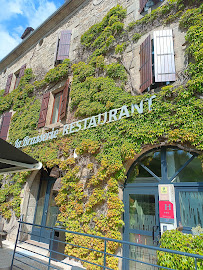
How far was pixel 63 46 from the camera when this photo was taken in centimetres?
831

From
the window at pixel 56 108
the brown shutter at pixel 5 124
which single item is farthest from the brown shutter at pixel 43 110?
the brown shutter at pixel 5 124

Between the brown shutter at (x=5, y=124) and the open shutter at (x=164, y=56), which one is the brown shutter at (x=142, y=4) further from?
the brown shutter at (x=5, y=124)

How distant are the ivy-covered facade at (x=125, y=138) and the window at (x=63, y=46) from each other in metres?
0.94

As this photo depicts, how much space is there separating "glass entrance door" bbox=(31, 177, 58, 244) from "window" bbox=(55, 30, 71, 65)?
5168mm

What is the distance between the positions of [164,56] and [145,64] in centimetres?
53

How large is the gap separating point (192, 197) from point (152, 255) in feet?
4.79

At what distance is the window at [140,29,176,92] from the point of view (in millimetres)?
4723

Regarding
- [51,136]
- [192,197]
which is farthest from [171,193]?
[51,136]

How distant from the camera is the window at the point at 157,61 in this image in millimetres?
4723

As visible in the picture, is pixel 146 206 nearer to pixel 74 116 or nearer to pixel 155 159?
pixel 155 159

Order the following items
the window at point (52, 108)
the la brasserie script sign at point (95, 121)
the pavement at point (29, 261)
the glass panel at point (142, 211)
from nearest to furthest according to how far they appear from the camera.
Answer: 1. the pavement at point (29, 261)
2. the glass panel at point (142, 211)
3. the la brasserie script sign at point (95, 121)
4. the window at point (52, 108)

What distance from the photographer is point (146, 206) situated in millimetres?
4340

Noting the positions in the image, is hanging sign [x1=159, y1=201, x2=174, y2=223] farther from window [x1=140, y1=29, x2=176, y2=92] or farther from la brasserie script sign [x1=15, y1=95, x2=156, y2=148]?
window [x1=140, y1=29, x2=176, y2=92]

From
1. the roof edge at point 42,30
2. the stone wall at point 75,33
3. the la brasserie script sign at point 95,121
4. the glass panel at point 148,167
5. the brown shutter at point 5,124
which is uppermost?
the roof edge at point 42,30
